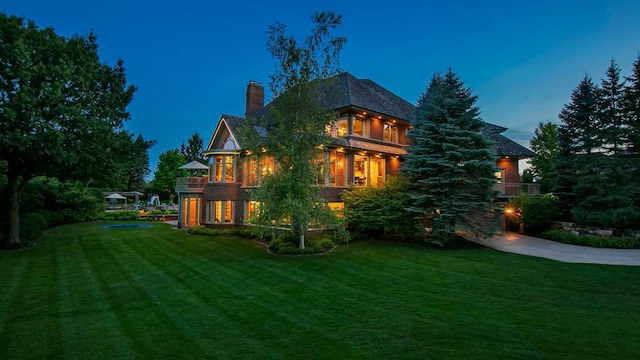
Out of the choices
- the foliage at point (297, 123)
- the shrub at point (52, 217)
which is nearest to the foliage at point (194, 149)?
the shrub at point (52, 217)

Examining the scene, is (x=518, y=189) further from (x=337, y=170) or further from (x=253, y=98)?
(x=253, y=98)

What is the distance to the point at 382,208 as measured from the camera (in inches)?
675

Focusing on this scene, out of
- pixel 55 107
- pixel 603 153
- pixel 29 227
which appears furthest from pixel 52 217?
pixel 603 153

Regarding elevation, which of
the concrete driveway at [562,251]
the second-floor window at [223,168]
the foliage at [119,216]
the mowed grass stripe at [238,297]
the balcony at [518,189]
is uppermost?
the second-floor window at [223,168]

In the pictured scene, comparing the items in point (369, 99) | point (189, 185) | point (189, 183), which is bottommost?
point (189, 185)

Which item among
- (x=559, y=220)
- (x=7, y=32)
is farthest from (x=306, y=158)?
(x=559, y=220)

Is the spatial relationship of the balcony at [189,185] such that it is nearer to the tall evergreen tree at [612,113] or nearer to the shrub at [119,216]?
the shrub at [119,216]

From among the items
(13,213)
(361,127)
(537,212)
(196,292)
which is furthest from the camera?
(361,127)

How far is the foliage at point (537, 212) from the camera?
20172 millimetres

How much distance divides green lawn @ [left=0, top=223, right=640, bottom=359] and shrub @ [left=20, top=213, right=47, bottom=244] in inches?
111

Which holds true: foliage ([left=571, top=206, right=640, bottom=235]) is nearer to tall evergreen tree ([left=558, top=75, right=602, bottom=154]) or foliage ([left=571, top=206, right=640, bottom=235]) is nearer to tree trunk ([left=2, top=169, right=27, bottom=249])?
tall evergreen tree ([left=558, top=75, right=602, bottom=154])

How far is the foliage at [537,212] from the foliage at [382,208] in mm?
8884

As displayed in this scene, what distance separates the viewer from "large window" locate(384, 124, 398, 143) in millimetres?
22698

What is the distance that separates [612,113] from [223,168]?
928 inches
